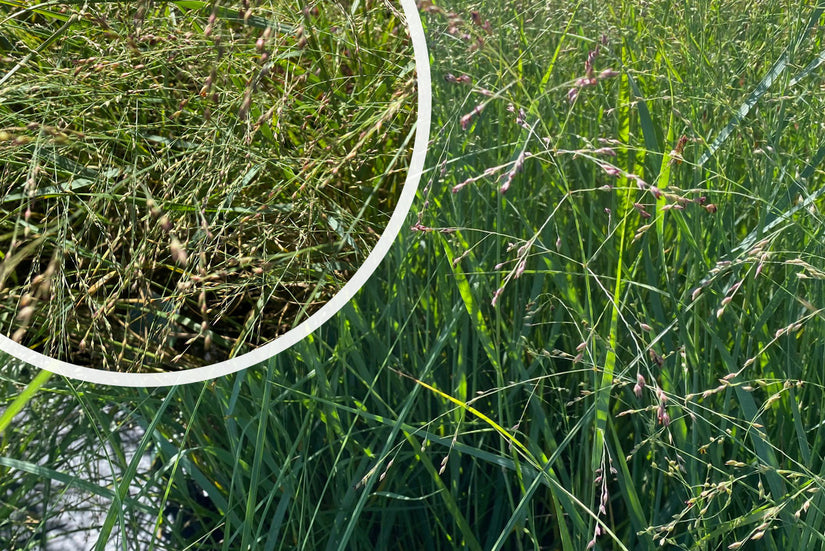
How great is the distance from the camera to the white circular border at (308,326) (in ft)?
3.44

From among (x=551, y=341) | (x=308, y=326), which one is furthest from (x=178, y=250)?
(x=551, y=341)

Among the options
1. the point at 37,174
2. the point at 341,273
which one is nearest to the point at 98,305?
the point at 37,174

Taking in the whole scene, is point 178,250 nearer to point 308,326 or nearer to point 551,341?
point 308,326

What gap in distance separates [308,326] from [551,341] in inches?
15.2

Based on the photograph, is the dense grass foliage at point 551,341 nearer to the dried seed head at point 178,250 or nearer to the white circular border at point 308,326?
the white circular border at point 308,326

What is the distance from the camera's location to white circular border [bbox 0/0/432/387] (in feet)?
3.44

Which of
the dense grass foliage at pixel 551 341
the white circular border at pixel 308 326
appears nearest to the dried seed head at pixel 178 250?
the white circular border at pixel 308 326

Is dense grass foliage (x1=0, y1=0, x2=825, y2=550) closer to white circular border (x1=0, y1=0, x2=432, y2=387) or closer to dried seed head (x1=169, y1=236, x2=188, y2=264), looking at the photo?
white circular border (x1=0, y1=0, x2=432, y2=387)

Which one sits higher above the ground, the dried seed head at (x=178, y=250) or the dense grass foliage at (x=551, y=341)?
the dried seed head at (x=178, y=250)

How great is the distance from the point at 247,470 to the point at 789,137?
1.04 meters

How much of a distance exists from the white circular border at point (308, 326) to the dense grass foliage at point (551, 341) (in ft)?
0.29

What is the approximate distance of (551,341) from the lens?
1.28 metres

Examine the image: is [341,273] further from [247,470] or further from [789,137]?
[789,137]

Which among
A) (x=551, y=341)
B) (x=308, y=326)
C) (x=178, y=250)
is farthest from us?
(x=551, y=341)
